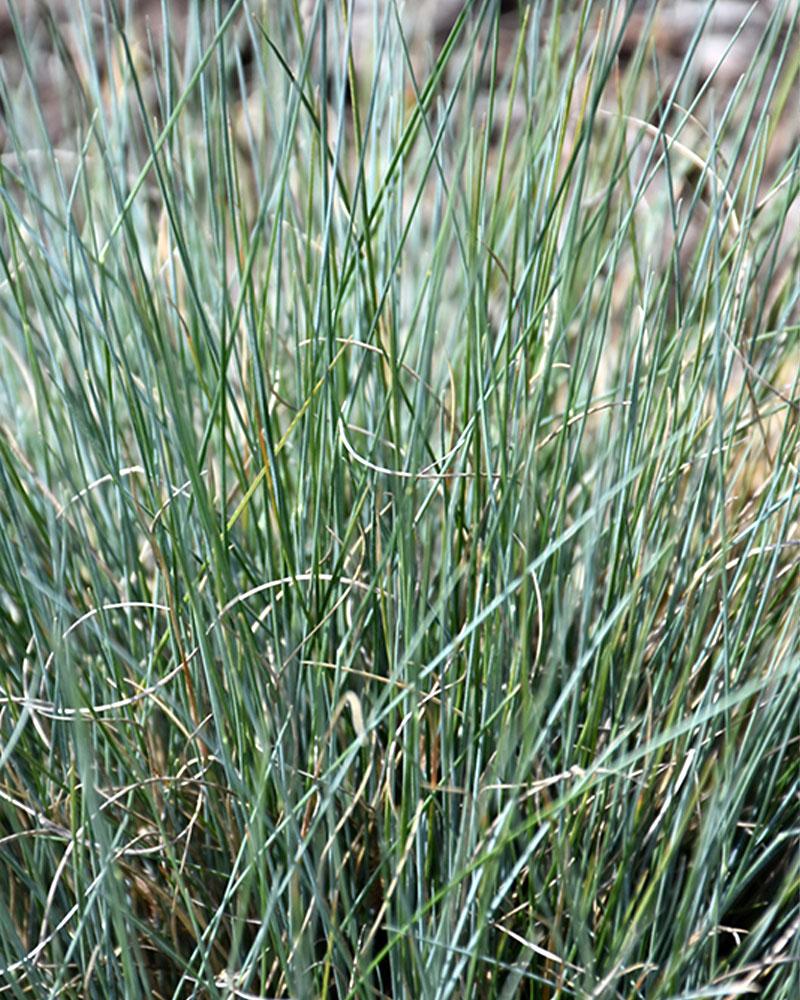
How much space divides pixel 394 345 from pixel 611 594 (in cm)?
19

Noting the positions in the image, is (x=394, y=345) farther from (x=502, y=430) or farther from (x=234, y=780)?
(x=234, y=780)

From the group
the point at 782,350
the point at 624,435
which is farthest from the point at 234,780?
the point at 782,350

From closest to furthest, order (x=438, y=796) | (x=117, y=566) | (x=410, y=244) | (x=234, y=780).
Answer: (x=234, y=780) → (x=438, y=796) → (x=117, y=566) → (x=410, y=244)

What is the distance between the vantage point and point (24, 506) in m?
0.73

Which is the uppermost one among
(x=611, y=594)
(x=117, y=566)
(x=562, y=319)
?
(x=562, y=319)

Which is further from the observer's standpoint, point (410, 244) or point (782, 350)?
point (410, 244)

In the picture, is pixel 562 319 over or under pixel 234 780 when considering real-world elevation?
over

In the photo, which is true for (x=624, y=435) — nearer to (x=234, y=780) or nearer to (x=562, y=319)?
(x=562, y=319)

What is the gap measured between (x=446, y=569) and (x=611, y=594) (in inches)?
4.1

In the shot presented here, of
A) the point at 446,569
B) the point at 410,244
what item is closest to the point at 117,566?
the point at 446,569

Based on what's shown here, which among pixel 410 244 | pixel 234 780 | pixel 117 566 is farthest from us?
pixel 410 244

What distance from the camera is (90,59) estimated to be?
830 mm

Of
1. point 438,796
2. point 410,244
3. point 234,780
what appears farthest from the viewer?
point 410,244

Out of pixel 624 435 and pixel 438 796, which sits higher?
pixel 624 435
